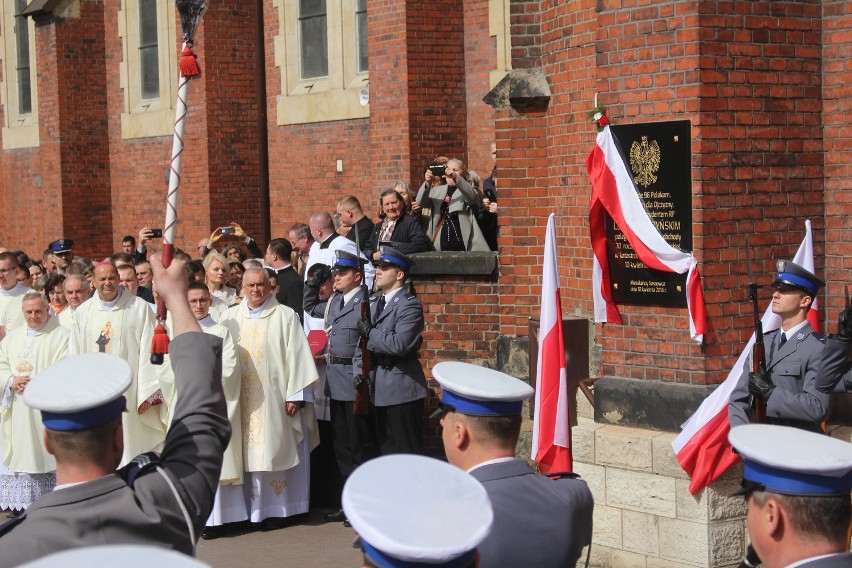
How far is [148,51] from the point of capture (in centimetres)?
2172

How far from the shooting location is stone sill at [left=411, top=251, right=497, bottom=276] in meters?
10.4

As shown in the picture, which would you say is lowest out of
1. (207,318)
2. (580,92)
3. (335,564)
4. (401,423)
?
(335,564)

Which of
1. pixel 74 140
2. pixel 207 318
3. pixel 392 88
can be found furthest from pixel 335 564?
pixel 74 140

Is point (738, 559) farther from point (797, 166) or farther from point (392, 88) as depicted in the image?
point (392, 88)

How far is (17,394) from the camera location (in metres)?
10.7

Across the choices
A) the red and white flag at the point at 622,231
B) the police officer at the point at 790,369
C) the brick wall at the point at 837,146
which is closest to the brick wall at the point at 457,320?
the red and white flag at the point at 622,231

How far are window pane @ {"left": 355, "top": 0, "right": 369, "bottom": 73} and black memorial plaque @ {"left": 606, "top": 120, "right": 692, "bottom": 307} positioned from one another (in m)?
9.38

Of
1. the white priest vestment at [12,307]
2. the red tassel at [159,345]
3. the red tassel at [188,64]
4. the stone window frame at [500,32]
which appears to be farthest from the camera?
the stone window frame at [500,32]

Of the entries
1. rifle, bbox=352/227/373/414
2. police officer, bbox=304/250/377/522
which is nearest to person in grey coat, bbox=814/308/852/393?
rifle, bbox=352/227/373/414

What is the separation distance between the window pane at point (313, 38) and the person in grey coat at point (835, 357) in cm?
1189

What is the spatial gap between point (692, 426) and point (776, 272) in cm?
118

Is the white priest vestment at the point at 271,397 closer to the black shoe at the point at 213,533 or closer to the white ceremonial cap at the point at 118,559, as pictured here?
the black shoe at the point at 213,533

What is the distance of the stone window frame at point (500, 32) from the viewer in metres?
13.9

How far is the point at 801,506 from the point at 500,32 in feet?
37.8
